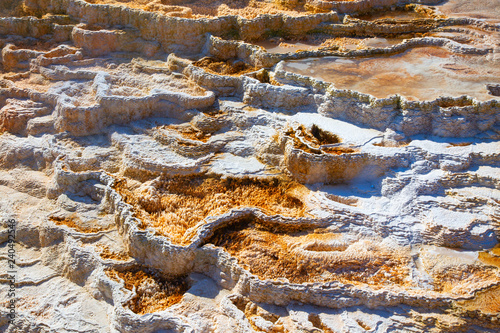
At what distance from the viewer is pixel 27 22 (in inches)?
603

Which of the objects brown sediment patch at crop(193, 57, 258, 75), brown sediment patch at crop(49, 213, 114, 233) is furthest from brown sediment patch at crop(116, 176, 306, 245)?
brown sediment patch at crop(193, 57, 258, 75)

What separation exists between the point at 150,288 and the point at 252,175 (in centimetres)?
331

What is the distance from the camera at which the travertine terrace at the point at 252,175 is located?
335 inches

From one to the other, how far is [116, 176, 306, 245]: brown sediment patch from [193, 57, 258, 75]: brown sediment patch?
12.8 feet

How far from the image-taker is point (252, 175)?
1055 centimetres

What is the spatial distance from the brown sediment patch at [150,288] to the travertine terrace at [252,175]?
0.04 m

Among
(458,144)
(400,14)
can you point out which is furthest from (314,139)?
(400,14)

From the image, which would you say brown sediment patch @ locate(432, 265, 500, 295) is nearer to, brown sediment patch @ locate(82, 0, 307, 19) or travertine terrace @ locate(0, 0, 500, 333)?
travertine terrace @ locate(0, 0, 500, 333)

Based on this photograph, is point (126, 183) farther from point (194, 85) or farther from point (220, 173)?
point (194, 85)

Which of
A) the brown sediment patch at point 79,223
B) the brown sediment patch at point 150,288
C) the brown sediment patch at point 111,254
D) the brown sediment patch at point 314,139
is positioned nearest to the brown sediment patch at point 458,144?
the brown sediment patch at point 314,139

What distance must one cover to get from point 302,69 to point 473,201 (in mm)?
5439

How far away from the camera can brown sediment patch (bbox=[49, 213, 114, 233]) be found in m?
9.93

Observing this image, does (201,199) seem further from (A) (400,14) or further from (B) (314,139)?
(A) (400,14)

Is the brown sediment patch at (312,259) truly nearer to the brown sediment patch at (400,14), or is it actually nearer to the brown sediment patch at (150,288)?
the brown sediment patch at (150,288)
